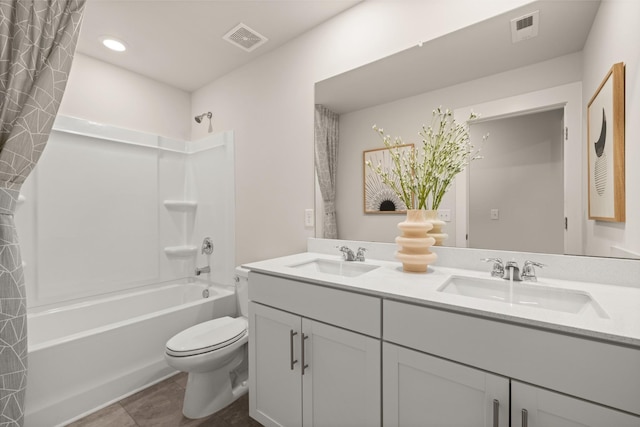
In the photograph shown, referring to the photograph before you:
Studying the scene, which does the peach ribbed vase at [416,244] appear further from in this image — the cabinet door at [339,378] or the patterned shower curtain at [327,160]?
the patterned shower curtain at [327,160]

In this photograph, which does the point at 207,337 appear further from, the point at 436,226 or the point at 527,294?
the point at 527,294

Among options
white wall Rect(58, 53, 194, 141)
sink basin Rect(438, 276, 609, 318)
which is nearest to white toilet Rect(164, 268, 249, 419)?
sink basin Rect(438, 276, 609, 318)

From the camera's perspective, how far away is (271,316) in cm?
133

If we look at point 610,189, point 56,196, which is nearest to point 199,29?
point 56,196

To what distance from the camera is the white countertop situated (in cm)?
69

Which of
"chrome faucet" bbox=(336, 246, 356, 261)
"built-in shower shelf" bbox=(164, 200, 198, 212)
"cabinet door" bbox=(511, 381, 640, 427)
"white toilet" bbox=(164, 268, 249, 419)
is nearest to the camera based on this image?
"cabinet door" bbox=(511, 381, 640, 427)

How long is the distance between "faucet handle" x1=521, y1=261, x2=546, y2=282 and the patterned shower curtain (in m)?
1.01

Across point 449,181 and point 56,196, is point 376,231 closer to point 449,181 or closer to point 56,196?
point 449,181

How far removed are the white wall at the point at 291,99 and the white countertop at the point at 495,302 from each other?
29.4 inches

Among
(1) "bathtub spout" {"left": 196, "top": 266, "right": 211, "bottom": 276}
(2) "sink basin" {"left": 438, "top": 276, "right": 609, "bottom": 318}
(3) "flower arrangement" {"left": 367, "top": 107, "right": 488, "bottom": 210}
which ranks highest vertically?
(3) "flower arrangement" {"left": 367, "top": 107, "right": 488, "bottom": 210}

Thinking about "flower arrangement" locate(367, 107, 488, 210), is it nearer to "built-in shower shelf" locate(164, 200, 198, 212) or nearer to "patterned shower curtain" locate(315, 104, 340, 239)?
"patterned shower curtain" locate(315, 104, 340, 239)

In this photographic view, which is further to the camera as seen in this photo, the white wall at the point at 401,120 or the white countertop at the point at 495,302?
the white wall at the point at 401,120

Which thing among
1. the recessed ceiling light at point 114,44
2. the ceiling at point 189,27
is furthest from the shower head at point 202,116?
the recessed ceiling light at point 114,44

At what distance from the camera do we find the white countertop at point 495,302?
0.69 m
